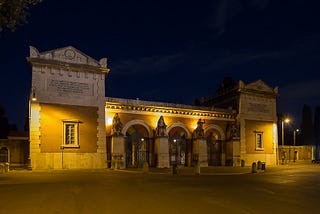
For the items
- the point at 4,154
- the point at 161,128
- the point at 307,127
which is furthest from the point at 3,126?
the point at 307,127

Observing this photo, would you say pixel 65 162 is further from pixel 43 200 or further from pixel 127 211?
pixel 127 211

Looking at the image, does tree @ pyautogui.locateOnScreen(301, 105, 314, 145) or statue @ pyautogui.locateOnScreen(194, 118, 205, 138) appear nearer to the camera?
statue @ pyautogui.locateOnScreen(194, 118, 205, 138)

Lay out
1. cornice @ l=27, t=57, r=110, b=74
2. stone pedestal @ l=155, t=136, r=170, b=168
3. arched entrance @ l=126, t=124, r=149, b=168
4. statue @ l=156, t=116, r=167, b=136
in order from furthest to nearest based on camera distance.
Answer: arched entrance @ l=126, t=124, r=149, b=168
statue @ l=156, t=116, r=167, b=136
stone pedestal @ l=155, t=136, r=170, b=168
cornice @ l=27, t=57, r=110, b=74

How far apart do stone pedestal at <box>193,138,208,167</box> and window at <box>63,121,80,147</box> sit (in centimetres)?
1318

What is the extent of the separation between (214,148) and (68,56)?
66.8 feet

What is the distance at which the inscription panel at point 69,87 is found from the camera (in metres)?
30.0

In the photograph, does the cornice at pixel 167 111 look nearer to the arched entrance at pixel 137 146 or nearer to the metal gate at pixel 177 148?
the arched entrance at pixel 137 146

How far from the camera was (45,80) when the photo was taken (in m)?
29.7

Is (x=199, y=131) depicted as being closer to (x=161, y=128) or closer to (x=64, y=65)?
(x=161, y=128)

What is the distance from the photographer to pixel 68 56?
102 feet

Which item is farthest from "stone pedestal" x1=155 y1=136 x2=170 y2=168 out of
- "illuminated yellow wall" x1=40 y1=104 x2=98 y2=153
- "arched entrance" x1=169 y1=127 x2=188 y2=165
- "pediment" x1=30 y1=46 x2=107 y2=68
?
"pediment" x1=30 y1=46 x2=107 y2=68

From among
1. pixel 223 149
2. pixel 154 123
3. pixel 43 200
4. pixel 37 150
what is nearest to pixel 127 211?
pixel 43 200

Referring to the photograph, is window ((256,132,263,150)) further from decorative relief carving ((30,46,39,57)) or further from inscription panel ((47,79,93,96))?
decorative relief carving ((30,46,39,57))

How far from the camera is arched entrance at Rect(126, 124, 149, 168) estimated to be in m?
35.7
